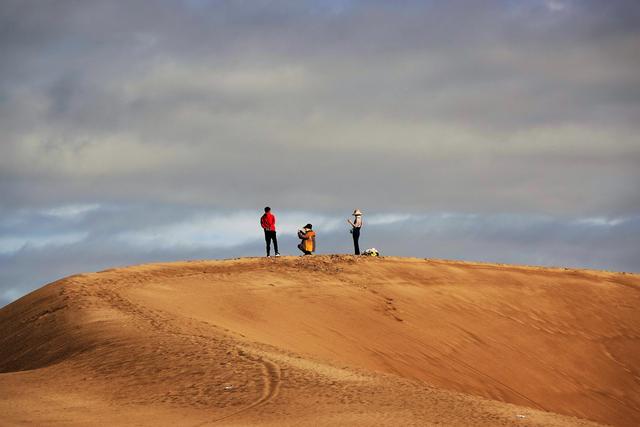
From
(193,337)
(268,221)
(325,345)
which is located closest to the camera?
(193,337)

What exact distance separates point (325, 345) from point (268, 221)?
8409mm

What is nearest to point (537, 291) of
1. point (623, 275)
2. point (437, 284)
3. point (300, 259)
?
point (437, 284)

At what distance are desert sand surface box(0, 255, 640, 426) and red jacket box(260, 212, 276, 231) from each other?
1.07 m

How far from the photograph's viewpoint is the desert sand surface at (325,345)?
1345cm

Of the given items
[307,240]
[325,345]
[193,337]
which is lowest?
[325,345]

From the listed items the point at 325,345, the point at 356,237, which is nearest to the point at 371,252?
the point at 356,237

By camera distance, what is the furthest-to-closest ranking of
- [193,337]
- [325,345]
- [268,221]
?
[268,221] → [325,345] → [193,337]

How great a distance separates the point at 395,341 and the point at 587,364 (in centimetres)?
690

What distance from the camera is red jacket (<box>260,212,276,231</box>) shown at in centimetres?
2820

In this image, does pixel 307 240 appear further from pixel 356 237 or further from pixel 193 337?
pixel 193 337

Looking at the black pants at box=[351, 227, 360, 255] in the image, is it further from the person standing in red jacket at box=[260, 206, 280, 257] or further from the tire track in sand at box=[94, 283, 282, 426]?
the tire track in sand at box=[94, 283, 282, 426]

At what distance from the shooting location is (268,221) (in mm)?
28250

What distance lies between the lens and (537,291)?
30.5 metres

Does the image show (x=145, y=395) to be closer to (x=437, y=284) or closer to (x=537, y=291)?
(x=437, y=284)
